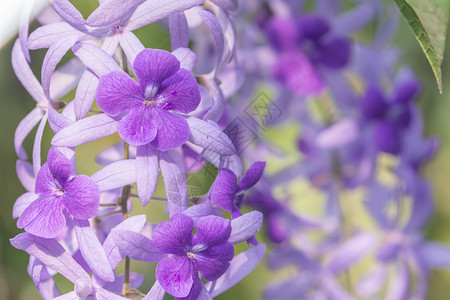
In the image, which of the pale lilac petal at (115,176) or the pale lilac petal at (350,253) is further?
the pale lilac petal at (350,253)

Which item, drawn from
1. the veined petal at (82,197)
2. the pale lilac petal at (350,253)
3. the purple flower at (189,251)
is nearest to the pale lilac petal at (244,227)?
the purple flower at (189,251)

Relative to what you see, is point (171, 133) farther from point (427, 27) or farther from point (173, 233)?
point (427, 27)

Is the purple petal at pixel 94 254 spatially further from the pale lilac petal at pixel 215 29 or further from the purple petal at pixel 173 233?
the pale lilac petal at pixel 215 29

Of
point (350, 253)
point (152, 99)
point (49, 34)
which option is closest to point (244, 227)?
point (152, 99)

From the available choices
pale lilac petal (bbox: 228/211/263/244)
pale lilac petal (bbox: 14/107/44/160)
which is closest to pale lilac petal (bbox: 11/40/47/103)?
pale lilac petal (bbox: 14/107/44/160)

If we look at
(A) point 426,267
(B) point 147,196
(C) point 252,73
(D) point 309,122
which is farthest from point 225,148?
(A) point 426,267

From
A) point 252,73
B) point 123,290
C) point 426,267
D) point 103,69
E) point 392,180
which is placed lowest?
point 426,267

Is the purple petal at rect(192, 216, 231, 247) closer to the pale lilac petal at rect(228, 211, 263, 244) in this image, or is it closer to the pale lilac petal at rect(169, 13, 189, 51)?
the pale lilac petal at rect(228, 211, 263, 244)

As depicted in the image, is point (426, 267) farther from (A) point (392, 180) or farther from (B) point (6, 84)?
(B) point (6, 84)
